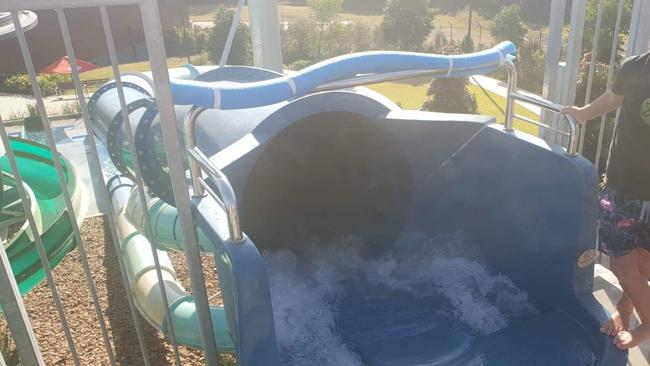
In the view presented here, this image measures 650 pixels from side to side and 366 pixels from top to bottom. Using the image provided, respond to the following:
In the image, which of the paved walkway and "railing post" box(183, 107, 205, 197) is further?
the paved walkway

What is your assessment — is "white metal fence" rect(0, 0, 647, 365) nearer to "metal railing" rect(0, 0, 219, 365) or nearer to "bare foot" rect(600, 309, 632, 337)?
"metal railing" rect(0, 0, 219, 365)

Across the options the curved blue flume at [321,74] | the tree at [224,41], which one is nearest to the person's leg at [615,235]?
the curved blue flume at [321,74]

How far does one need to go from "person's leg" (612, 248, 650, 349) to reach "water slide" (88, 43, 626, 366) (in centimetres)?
11

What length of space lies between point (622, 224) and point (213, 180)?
186 centimetres

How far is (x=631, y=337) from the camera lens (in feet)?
7.36

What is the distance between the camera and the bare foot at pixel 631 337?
2.23 metres

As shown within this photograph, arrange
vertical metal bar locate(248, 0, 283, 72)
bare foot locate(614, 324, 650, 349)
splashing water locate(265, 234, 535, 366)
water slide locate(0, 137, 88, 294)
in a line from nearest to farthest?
bare foot locate(614, 324, 650, 349), splashing water locate(265, 234, 535, 366), water slide locate(0, 137, 88, 294), vertical metal bar locate(248, 0, 283, 72)

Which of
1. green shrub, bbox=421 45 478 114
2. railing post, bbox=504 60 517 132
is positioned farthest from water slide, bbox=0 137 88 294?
green shrub, bbox=421 45 478 114

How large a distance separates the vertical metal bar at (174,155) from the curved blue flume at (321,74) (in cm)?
15

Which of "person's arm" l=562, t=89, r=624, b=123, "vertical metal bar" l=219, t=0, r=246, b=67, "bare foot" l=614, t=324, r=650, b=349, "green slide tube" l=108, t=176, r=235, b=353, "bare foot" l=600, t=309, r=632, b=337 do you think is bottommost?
"green slide tube" l=108, t=176, r=235, b=353

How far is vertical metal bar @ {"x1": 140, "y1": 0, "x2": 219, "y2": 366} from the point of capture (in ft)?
5.74

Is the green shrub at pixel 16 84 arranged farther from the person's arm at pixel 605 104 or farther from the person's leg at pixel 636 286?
the person's leg at pixel 636 286

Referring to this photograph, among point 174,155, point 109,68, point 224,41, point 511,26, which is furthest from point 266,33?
point 109,68

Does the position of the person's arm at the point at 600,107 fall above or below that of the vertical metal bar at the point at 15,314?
above
